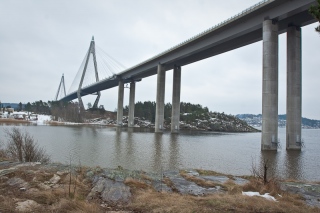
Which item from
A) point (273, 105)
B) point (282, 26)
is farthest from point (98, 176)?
point (282, 26)

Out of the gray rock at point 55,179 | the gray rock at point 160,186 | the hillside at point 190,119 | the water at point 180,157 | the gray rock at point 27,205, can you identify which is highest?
the hillside at point 190,119

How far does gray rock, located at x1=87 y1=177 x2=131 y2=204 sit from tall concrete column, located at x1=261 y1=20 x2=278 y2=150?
1079 inches

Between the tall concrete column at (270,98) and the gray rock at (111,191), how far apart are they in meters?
27.4

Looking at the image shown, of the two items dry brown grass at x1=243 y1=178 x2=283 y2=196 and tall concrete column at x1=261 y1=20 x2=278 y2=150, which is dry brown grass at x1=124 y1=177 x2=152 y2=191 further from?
tall concrete column at x1=261 y1=20 x2=278 y2=150

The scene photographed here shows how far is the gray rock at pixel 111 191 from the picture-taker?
7102mm

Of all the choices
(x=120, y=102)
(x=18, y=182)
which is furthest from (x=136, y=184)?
(x=120, y=102)

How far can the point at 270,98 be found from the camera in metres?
32.2

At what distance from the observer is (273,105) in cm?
3231

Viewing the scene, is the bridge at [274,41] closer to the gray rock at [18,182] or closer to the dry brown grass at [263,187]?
the dry brown grass at [263,187]

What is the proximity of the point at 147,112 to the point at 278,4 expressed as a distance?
97.1 metres

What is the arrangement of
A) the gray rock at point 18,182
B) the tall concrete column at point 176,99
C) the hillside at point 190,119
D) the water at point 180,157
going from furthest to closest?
the hillside at point 190,119
the tall concrete column at point 176,99
the water at point 180,157
the gray rock at point 18,182

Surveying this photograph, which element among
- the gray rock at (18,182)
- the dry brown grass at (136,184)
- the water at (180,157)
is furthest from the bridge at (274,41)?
the gray rock at (18,182)

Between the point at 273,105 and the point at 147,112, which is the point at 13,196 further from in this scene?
the point at 147,112

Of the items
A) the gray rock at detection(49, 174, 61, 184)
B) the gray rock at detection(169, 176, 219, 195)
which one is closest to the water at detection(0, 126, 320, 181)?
the gray rock at detection(49, 174, 61, 184)
